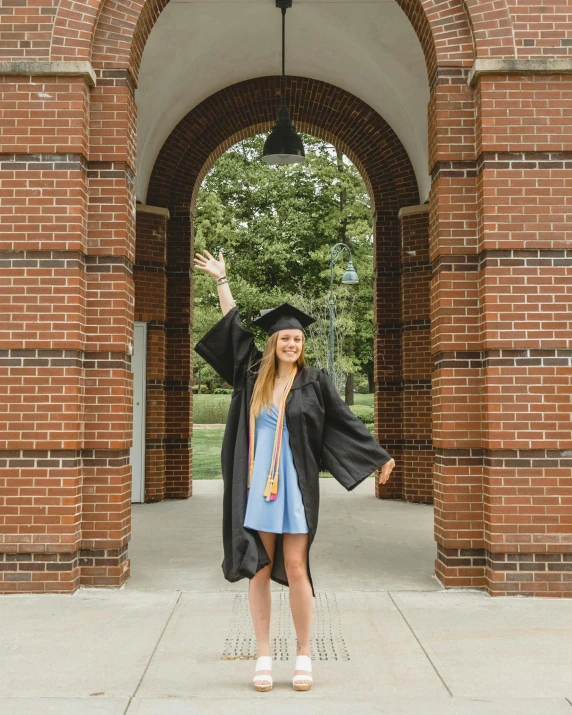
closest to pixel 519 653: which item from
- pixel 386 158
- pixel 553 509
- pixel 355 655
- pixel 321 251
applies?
pixel 355 655

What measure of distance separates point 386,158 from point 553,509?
827cm

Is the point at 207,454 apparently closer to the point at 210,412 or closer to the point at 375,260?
the point at 210,412

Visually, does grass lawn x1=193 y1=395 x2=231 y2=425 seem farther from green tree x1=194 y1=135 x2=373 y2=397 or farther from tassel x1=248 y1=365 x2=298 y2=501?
tassel x1=248 y1=365 x2=298 y2=501

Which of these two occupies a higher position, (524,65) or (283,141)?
(283,141)

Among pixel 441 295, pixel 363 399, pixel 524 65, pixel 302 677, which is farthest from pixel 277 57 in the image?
pixel 363 399

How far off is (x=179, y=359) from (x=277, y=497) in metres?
8.85

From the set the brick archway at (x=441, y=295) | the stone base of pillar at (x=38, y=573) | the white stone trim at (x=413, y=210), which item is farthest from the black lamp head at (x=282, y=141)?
the stone base of pillar at (x=38, y=573)

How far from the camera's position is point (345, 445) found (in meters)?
4.54

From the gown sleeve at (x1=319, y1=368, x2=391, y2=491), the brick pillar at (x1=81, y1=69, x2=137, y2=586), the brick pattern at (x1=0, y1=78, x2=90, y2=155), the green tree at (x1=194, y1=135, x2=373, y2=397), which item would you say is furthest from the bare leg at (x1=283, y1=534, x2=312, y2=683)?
the green tree at (x1=194, y1=135, x2=373, y2=397)

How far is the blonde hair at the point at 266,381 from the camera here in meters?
4.43

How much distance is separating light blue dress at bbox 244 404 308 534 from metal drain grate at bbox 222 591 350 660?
3.54 ft

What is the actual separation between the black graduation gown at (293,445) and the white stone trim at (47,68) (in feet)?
10.3

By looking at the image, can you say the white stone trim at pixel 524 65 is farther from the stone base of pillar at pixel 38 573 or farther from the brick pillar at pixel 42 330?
the stone base of pillar at pixel 38 573

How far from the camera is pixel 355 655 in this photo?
484cm
